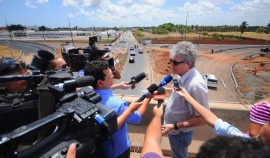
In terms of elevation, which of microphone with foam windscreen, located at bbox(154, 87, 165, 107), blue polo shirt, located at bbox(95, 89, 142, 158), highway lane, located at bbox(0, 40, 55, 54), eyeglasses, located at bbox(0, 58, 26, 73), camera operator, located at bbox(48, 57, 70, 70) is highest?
eyeglasses, located at bbox(0, 58, 26, 73)

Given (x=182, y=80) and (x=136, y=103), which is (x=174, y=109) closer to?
(x=182, y=80)

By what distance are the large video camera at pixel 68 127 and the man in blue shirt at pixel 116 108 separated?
495mm

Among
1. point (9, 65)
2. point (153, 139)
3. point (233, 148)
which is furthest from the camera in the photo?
point (9, 65)

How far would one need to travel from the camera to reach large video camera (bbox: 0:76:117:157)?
1034mm

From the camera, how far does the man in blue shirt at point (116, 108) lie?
198 cm

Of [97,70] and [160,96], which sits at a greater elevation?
[97,70]

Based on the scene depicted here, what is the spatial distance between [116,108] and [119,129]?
0.82ft

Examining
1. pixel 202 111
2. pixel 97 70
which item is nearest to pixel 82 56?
pixel 97 70

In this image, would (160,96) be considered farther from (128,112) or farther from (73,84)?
(73,84)

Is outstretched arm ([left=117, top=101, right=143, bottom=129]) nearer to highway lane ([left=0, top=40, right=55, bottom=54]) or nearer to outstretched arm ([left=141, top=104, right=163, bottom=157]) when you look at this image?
outstretched arm ([left=141, top=104, right=163, bottom=157])

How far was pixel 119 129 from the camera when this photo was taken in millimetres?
2115

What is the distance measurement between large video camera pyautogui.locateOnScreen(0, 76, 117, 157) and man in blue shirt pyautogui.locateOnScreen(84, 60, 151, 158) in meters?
0.50

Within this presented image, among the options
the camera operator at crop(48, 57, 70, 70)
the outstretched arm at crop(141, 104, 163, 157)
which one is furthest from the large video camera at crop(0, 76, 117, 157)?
the camera operator at crop(48, 57, 70, 70)

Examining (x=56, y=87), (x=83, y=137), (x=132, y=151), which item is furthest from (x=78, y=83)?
(x=132, y=151)
